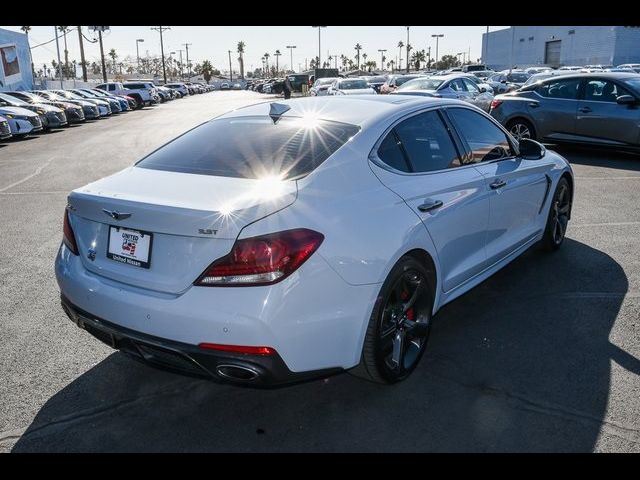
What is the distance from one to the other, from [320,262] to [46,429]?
65.8 inches

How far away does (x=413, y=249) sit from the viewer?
3.27 meters

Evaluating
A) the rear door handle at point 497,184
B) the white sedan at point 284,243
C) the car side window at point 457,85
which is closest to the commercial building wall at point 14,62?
the car side window at point 457,85

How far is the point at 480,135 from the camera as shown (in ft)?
14.5

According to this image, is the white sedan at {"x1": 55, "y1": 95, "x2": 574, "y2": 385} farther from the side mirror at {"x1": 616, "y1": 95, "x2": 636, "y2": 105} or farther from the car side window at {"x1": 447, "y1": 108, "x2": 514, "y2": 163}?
the side mirror at {"x1": 616, "y1": 95, "x2": 636, "y2": 105}

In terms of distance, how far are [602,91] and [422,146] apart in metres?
9.12

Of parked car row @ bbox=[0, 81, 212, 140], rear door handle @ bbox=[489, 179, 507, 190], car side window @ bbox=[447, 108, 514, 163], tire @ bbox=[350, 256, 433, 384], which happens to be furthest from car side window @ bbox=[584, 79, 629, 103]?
parked car row @ bbox=[0, 81, 212, 140]

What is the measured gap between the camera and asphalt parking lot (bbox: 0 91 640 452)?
114 inches

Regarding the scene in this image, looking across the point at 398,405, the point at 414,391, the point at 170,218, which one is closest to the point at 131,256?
the point at 170,218

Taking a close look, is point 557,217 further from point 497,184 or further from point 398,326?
point 398,326

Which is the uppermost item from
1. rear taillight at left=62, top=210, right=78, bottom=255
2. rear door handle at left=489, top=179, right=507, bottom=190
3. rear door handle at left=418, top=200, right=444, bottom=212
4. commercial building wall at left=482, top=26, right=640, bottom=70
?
commercial building wall at left=482, top=26, right=640, bottom=70

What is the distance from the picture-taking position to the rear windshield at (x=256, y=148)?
3.17 meters

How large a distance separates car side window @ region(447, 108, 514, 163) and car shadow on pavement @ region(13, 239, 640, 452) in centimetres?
126

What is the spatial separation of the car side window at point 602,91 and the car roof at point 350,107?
27.0 ft
